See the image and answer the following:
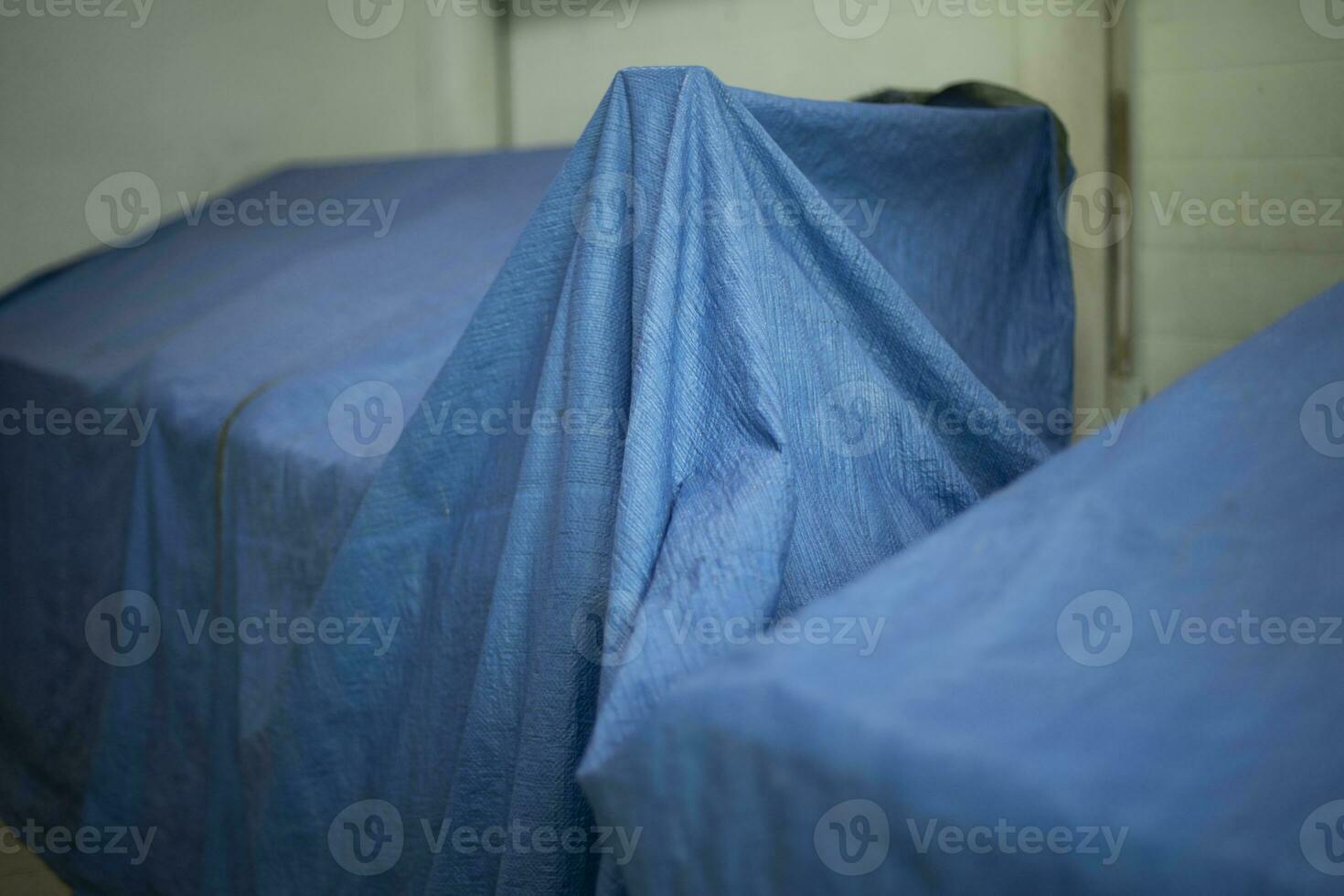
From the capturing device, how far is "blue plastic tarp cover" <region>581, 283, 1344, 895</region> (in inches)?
18.1

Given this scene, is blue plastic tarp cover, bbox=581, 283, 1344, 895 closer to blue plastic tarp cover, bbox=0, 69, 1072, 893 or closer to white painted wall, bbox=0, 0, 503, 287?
blue plastic tarp cover, bbox=0, 69, 1072, 893

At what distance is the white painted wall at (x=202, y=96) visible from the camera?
2545 millimetres

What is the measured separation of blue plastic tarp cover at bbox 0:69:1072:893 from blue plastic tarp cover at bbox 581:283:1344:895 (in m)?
0.03

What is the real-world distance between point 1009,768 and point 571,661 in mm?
479

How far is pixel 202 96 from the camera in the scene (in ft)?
9.02

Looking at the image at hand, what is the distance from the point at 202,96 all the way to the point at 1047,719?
274cm

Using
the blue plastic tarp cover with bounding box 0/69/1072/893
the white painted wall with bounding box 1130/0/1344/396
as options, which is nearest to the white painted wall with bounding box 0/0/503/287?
the blue plastic tarp cover with bounding box 0/69/1072/893

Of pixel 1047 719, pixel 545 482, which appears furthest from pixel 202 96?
pixel 1047 719

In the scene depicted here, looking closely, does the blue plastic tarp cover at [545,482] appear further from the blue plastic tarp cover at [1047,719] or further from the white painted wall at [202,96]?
the white painted wall at [202,96]

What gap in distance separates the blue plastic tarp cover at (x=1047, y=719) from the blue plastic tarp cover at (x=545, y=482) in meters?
0.03

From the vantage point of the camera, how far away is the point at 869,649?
56 cm

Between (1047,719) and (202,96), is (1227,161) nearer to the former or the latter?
(1047,719)

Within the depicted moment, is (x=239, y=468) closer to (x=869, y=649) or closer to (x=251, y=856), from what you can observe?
(x=251, y=856)

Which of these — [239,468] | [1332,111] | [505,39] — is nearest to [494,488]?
[239,468]
